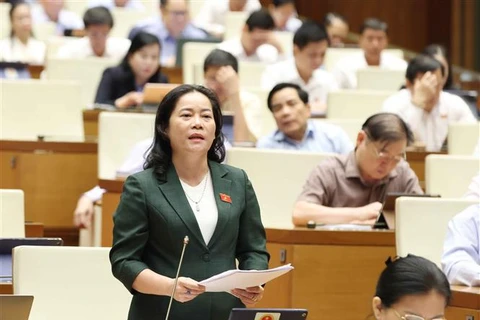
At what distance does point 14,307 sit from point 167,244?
433 mm

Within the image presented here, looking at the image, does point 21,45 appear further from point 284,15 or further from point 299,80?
point 284,15

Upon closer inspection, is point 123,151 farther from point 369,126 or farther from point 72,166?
point 369,126

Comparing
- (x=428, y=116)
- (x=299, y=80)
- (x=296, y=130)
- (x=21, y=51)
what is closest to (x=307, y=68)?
(x=299, y=80)

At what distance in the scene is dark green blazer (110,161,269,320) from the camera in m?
3.17

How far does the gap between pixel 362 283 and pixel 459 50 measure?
7252 mm

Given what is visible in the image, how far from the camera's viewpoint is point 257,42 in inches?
362

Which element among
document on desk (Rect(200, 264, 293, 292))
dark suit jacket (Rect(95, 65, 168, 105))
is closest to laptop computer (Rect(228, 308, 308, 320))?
document on desk (Rect(200, 264, 293, 292))

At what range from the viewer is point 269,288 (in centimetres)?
480

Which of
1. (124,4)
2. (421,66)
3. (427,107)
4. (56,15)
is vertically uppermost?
(124,4)

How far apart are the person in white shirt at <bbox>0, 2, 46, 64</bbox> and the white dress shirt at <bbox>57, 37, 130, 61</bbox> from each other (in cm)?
30

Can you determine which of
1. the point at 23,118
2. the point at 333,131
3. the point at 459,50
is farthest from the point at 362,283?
the point at 459,50

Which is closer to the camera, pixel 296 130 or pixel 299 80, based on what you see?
pixel 296 130

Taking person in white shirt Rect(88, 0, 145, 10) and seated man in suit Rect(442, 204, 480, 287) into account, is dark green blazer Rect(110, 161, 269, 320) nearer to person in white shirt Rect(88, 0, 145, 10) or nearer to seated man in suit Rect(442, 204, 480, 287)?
seated man in suit Rect(442, 204, 480, 287)

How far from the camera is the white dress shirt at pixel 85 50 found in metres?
9.04
